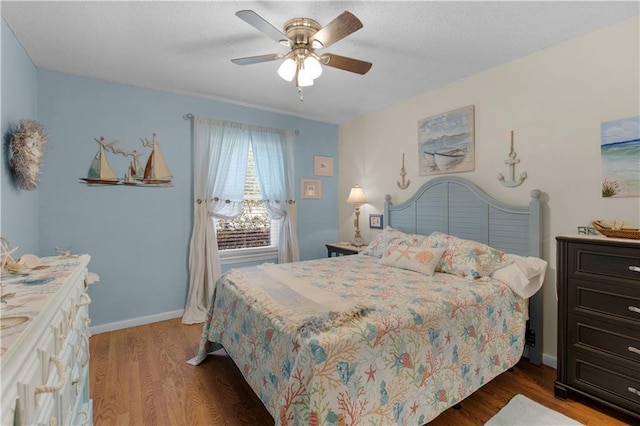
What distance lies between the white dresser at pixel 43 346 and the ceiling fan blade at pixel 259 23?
1.49 m

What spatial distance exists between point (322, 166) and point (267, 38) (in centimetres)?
235

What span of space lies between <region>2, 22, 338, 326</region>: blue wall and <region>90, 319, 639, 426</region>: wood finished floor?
701 mm

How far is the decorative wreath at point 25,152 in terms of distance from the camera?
2.05m

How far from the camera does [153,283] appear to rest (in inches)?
131

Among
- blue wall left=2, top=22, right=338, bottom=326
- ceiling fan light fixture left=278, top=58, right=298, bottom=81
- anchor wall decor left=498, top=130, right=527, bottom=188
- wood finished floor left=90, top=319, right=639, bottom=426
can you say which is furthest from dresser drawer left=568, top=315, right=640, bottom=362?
blue wall left=2, top=22, right=338, bottom=326

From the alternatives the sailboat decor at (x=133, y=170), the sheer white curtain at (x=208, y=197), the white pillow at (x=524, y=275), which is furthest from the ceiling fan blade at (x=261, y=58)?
the white pillow at (x=524, y=275)

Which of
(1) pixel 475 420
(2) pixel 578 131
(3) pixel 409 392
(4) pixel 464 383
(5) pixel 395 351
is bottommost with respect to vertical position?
(1) pixel 475 420

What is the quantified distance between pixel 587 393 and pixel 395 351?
1.45 meters

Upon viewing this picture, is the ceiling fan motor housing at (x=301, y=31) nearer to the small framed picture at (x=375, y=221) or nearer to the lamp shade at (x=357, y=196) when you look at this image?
the lamp shade at (x=357, y=196)

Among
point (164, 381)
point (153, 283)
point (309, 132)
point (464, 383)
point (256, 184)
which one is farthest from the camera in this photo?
point (309, 132)

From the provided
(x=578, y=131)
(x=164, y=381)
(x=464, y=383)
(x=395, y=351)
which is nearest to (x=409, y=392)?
(x=395, y=351)

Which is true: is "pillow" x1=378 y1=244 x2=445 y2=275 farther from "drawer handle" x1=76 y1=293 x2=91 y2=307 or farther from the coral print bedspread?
"drawer handle" x1=76 y1=293 x2=91 y2=307

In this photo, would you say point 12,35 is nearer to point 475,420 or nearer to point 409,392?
point 409,392

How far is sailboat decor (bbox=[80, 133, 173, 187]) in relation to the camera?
A: 3021 millimetres
